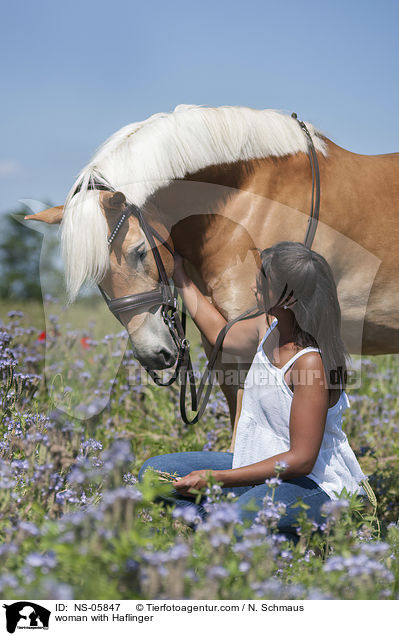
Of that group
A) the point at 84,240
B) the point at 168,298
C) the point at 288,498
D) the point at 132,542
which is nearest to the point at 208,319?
the point at 168,298

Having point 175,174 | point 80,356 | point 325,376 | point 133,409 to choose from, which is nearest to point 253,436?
point 325,376

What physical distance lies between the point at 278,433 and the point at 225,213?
1.25 metres

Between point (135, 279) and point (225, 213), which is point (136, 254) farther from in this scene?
point (225, 213)

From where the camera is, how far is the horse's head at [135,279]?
8.39ft

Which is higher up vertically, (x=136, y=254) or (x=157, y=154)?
(x=157, y=154)

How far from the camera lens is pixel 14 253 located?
15.8m

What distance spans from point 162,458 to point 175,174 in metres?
1.41

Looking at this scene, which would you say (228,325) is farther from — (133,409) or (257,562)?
(133,409)

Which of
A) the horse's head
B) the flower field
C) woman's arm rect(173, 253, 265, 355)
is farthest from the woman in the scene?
the horse's head

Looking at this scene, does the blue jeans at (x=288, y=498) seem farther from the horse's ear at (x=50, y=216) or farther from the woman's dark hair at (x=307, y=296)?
the horse's ear at (x=50, y=216)

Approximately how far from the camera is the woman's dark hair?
210cm

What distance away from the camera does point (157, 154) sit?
2.70m

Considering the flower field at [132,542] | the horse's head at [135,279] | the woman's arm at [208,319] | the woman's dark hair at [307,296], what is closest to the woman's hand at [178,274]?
the woman's arm at [208,319]

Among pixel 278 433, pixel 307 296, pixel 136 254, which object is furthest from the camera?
pixel 136 254
